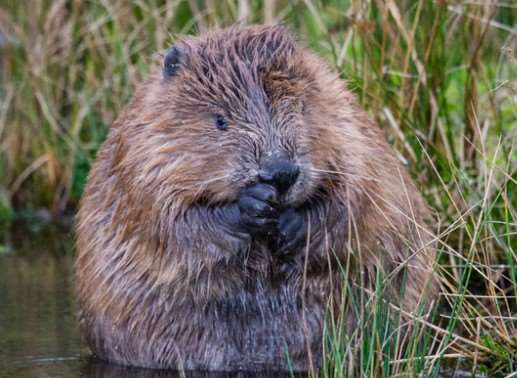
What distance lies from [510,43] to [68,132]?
2.93 m

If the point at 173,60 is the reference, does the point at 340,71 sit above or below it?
below

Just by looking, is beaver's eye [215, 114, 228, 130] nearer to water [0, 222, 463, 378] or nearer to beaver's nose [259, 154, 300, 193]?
beaver's nose [259, 154, 300, 193]

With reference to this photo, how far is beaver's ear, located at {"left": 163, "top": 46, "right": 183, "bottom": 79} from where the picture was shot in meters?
4.91

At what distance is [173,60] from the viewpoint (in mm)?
4926

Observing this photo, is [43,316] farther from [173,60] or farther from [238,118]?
[238,118]

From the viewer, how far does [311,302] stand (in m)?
4.88

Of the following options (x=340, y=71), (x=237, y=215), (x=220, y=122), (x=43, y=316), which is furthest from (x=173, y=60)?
(x=43, y=316)

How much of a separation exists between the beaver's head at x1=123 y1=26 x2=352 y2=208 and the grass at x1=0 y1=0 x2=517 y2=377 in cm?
71

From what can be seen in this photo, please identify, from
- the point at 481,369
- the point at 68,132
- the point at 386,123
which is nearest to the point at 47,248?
the point at 68,132

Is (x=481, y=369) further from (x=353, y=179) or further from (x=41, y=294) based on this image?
(x=41, y=294)

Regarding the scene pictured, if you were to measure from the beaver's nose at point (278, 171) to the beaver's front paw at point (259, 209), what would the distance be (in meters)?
0.06

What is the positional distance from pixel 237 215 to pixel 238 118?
13.6 inches

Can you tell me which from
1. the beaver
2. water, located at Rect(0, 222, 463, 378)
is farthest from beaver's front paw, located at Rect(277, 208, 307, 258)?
water, located at Rect(0, 222, 463, 378)

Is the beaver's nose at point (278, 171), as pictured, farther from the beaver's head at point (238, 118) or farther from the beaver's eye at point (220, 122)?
the beaver's eye at point (220, 122)
